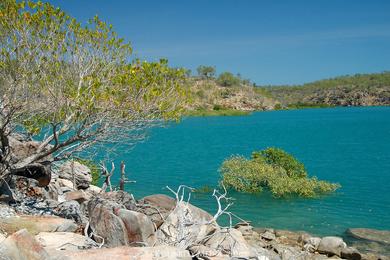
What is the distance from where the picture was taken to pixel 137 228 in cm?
1527

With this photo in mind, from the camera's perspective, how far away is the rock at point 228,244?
50.8 ft

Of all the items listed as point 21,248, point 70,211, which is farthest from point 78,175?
point 21,248

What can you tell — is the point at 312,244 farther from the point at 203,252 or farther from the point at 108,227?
the point at 108,227

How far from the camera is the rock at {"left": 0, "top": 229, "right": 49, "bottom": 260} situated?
10.3 meters

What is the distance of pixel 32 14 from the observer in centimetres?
1537

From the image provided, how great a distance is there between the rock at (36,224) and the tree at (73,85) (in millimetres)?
2111

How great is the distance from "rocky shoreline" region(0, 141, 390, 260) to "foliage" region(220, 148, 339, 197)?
15.1m

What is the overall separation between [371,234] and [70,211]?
58.4ft

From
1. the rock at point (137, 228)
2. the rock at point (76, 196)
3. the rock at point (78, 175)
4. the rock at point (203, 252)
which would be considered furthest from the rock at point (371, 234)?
the rock at point (78, 175)

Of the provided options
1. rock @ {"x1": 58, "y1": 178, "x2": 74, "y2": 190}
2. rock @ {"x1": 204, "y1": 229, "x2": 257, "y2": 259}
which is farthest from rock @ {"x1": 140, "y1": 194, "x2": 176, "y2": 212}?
rock @ {"x1": 58, "y1": 178, "x2": 74, "y2": 190}

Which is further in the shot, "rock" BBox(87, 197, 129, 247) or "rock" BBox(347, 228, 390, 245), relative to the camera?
"rock" BBox(347, 228, 390, 245)

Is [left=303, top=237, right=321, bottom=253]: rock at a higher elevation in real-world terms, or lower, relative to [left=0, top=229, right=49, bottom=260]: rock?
lower

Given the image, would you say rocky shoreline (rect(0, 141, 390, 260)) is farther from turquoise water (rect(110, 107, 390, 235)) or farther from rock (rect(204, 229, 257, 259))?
turquoise water (rect(110, 107, 390, 235))

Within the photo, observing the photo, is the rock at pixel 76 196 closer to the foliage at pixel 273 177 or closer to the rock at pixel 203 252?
the rock at pixel 203 252
